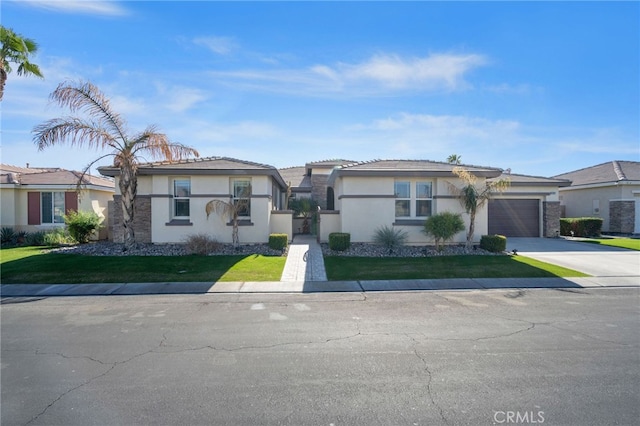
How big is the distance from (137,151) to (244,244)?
5.98 meters

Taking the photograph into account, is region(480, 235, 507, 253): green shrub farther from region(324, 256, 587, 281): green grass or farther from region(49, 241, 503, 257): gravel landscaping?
region(324, 256, 587, 281): green grass

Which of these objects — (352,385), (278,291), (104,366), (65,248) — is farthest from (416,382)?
(65,248)

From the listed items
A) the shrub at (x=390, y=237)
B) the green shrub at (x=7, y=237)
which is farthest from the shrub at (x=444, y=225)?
the green shrub at (x=7, y=237)

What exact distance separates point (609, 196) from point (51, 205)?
36.3 metres

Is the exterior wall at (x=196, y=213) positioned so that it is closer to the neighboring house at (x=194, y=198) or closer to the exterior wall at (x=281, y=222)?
the neighboring house at (x=194, y=198)

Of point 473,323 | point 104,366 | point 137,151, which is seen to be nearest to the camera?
point 104,366

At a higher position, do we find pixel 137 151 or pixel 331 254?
pixel 137 151

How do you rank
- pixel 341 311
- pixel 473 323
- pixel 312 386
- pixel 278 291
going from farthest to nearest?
pixel 278 291, pixel 341 311, pixel 473 323, pixel 312 386

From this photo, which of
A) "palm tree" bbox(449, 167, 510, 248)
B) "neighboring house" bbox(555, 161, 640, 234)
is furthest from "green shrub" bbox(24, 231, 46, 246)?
"neighboring house" bbox(555, 161, 640, 234)

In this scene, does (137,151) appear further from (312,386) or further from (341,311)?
(312,386)

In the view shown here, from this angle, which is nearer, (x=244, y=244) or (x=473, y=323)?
(x=473, y=323)

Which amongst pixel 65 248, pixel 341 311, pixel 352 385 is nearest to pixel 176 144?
pixel 65 248

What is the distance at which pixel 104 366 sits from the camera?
4.77 m

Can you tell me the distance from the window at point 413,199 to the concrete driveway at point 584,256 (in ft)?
14.5
